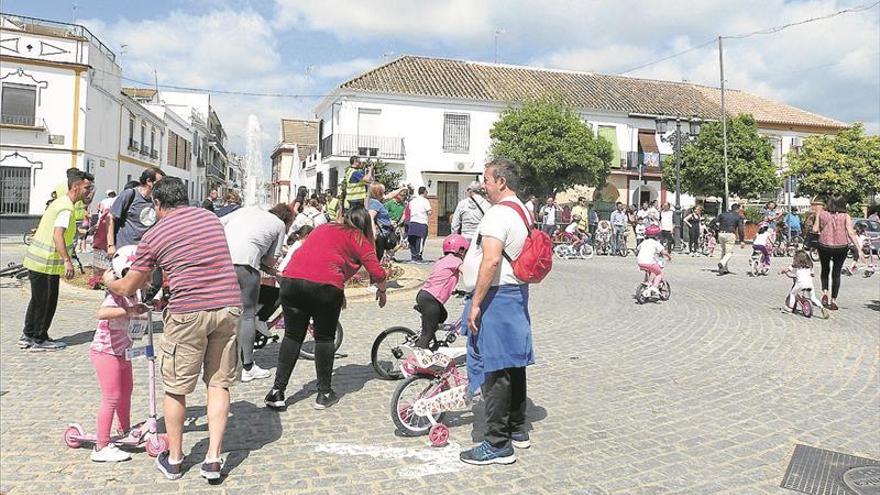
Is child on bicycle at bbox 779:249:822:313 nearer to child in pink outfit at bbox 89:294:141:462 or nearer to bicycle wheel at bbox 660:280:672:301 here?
bicycle wheel at bbox 660:280:672:301

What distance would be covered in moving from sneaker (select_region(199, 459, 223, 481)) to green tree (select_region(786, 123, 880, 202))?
3781 centimetres

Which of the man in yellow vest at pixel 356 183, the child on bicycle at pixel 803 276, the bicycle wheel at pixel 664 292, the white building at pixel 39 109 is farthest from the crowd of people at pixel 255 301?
the white building at pixel 39 109

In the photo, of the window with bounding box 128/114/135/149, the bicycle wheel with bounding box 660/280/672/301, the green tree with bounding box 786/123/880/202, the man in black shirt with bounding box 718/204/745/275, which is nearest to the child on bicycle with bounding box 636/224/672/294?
the bicycle wheel with bounding box 660/280/672/301

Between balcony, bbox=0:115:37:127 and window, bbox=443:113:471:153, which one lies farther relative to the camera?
window, bbox=443:113:471:153

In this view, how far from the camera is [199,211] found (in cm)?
382

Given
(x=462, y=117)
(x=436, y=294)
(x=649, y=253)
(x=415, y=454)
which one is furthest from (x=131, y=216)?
(x=462, y=117)

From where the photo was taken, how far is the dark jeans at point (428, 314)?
571cm

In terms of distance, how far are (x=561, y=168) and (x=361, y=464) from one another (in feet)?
88.2

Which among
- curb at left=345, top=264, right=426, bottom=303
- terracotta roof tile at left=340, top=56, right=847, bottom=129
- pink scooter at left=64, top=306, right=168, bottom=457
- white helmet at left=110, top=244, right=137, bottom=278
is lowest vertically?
pink scooter at left=64, top=306, right=168, bottom=457

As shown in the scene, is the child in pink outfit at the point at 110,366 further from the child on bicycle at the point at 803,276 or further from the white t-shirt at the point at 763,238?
the white t-shirt at the point at 763,238

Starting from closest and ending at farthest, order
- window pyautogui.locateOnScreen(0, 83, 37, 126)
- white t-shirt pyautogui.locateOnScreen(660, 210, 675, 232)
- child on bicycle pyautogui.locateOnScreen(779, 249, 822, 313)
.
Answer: child on bicycle pyautogui.locateOnScreen(779, 249, 822, 313)
white t-shirt pyautogui.locateOnScreen(660, 210, 675, 232)
window pyautogui.locateOnScreen(0, 83, 37, 126)

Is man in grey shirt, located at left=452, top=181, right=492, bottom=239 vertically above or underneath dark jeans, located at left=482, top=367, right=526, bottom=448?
above

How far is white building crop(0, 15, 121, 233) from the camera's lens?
82.5 feet

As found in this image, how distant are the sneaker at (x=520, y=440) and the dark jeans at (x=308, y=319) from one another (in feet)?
5.14
